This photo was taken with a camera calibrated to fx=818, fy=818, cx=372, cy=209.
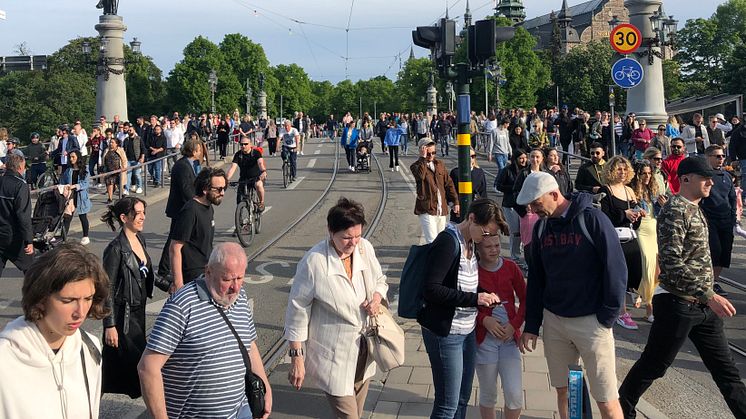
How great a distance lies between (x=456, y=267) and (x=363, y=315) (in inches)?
23.5

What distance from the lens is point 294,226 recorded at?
15664 mm

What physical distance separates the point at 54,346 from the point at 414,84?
10828cm

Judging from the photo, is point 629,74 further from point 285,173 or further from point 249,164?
point 285,173

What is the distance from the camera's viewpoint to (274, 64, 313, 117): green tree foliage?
116m

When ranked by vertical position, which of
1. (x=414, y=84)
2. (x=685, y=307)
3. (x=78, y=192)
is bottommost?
(x=685, y=307)

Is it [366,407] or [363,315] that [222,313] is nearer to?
[363,315]

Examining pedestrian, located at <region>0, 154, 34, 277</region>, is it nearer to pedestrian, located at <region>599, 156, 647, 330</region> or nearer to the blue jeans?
the blue jeans

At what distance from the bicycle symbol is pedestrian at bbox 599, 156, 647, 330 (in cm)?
625

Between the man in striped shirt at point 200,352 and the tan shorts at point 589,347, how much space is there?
1.98 m

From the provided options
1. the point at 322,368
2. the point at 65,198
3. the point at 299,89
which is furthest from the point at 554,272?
the point at 299,89

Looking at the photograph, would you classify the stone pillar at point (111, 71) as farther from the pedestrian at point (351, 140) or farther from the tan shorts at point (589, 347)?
the tan shorts at point (589, 347)

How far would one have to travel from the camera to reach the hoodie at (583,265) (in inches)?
178

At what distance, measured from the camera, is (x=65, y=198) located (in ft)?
40.4

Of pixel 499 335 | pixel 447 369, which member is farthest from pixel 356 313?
pixel 499 335
